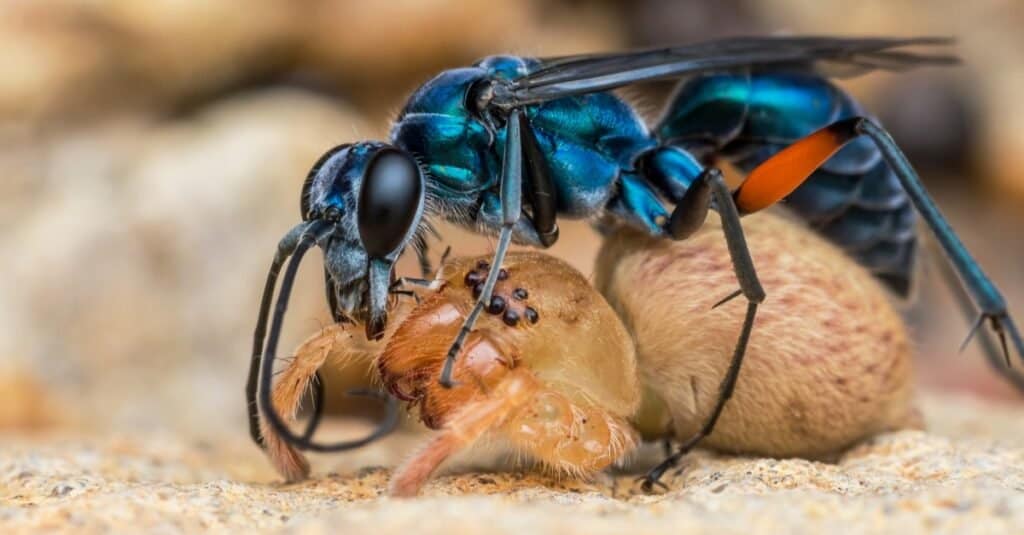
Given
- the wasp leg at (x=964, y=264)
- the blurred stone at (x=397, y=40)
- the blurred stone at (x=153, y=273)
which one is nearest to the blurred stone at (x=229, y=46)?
the blurred stone at (x=397, y=40)

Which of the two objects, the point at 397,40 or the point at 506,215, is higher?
Result: the point at 397,40

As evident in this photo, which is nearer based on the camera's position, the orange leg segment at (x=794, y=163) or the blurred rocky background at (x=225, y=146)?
the orange leg segment at (x=794, y=163)

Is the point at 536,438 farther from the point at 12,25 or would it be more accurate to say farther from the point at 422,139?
the point at 12,25

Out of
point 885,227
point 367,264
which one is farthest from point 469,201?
point 885,227

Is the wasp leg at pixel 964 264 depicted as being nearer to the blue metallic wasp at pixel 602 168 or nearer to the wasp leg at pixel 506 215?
the blue metallic wasp at pixel 602 168

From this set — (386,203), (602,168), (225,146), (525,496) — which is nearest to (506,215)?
(386,203)

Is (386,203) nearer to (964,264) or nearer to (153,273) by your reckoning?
(964,264)
